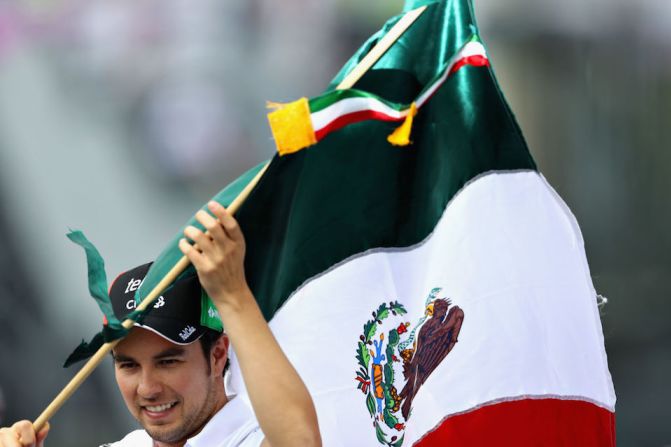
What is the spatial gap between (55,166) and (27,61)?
0.63 metres

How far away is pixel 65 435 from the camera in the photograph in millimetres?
5996

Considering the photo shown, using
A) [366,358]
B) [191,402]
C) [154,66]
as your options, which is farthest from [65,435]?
[366,358]

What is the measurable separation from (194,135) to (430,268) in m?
3.86

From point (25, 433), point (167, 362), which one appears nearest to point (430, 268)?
point (167, 362)

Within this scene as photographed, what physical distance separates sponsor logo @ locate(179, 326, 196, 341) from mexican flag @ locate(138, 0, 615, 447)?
243mm

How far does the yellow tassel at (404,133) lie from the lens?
8.34 feet

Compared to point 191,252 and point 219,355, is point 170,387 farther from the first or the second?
point 191,252

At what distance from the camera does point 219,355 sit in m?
2.89

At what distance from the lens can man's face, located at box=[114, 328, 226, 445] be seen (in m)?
2.81

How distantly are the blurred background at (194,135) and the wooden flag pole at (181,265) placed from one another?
3.62m

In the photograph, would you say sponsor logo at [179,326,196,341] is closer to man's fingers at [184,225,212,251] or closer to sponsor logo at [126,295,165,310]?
sponsor logo at [126,295,165,310]

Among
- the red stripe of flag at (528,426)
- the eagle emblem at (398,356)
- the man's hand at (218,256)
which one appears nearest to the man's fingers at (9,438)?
the man's hand at (218,256)

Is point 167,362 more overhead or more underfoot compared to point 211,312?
more underfoot

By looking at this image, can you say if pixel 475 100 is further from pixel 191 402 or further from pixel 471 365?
pixel 191 402
